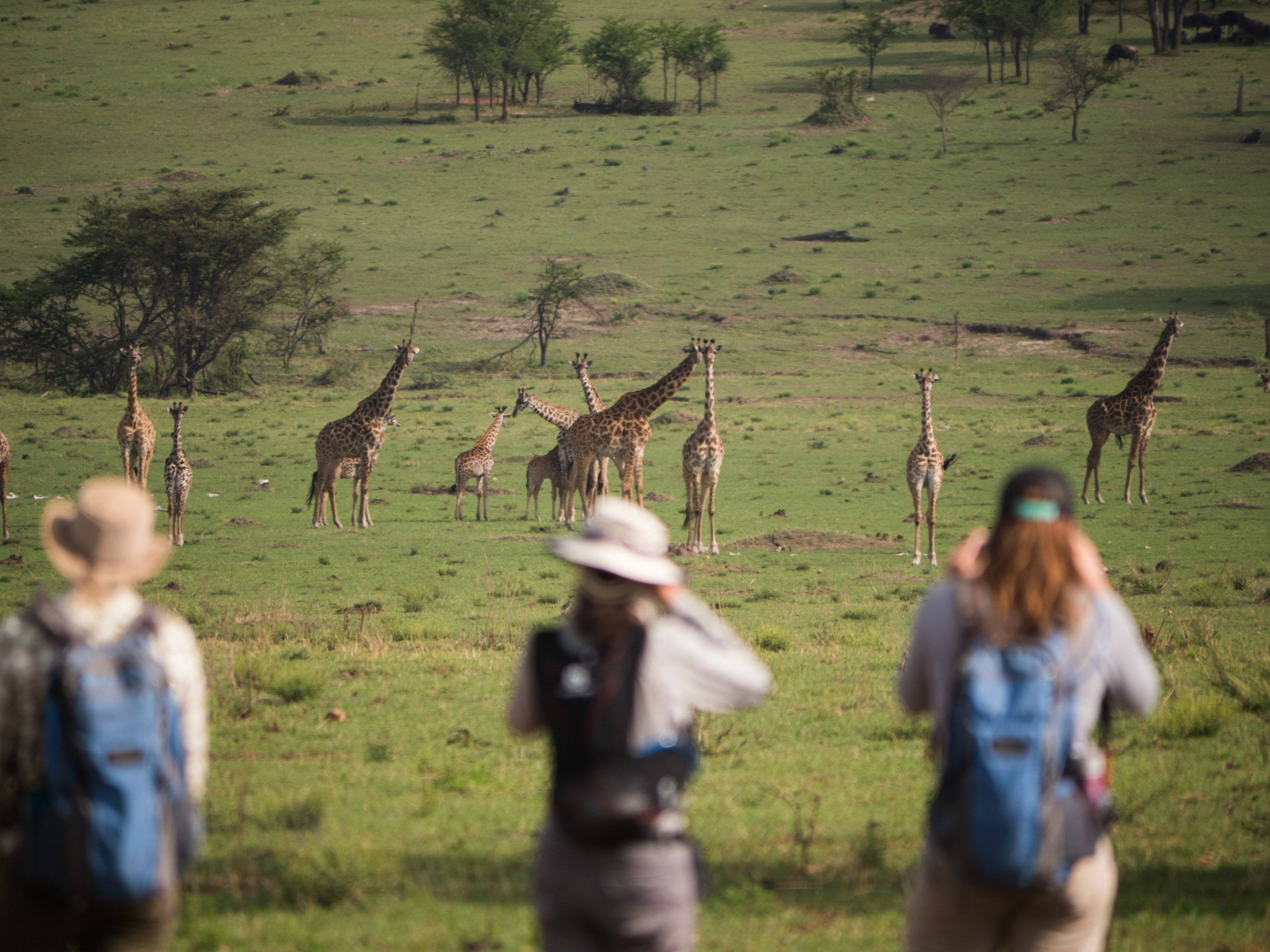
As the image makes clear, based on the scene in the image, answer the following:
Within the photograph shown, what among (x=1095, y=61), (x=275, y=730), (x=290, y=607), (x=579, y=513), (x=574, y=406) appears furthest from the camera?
(x=1095, y=61)

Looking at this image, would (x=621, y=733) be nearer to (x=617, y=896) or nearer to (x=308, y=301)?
(x=617, y=896)

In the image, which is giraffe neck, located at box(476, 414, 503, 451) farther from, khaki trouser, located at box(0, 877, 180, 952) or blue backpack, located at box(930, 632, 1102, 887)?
blue backpack, located at box(930, 632, 1102, 887)

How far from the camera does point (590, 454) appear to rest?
67.6 ft

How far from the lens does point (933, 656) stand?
325 centimetres

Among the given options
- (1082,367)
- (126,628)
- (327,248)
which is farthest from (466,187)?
(126,628)

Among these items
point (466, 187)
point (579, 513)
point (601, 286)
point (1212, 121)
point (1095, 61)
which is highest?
point (1095, 61)

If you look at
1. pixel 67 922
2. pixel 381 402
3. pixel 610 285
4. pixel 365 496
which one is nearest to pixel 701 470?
pixel 365 496

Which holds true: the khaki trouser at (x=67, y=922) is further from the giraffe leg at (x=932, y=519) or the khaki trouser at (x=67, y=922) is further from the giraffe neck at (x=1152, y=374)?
the giraffe neck at (x=1152, y=374)

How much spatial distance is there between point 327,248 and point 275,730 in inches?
1560

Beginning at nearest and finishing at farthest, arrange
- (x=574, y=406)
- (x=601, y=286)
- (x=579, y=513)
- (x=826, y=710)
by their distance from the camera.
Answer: (x=826, y=710) < (x=579, y=513) < (x=574, y=406) < (x=601, y=286)

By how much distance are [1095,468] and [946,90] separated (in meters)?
50.4

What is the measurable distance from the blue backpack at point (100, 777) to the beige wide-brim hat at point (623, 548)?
1.04 meters

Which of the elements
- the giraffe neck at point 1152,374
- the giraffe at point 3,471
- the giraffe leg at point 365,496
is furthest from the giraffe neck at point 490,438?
the giraffe neck at point 1152,374

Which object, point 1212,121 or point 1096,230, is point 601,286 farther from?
point 1212,121
